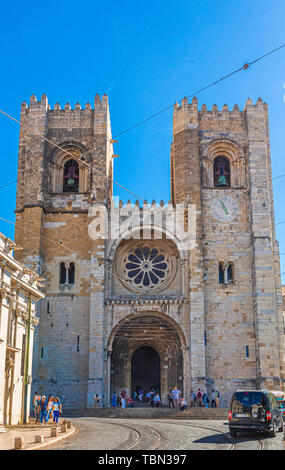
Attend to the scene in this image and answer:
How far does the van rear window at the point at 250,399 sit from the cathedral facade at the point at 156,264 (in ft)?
37.3

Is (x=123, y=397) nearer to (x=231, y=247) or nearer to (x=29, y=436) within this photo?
(x=231, y=247)

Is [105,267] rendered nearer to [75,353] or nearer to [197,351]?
[75,353]

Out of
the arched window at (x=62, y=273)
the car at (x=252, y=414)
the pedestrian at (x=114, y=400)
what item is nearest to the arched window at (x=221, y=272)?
the pedestrian at (x=114, y=400)

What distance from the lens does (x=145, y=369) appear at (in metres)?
28.6

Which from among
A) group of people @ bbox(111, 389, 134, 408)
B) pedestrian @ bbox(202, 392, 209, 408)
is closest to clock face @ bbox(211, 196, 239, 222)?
pedestrian @ bbox(202, 392, 209, 408)

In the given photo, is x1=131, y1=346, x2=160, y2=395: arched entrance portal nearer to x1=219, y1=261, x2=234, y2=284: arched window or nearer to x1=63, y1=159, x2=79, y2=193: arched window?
x1=219, y1=261, x2=234, y2=284: arched window

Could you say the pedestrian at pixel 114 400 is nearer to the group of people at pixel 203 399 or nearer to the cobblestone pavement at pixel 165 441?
the group of people at pixel 203 399

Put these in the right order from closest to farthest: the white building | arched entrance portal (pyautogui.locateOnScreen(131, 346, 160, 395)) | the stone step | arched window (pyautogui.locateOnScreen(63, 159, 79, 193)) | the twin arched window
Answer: the white building, the stone step, the twin arched window, arched entrance portal (pyautogui.locateOnScreen(131, 346, 160, 395)), arched window (pyautogui.locateOnScreen(63, 159, 79, 193))

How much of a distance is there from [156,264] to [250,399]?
49.0 ft

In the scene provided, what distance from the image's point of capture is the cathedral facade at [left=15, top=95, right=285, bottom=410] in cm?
2592

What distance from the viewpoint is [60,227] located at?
1098 inches

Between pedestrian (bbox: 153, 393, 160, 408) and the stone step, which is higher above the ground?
pedestrian (bbox: 153, 393, 160, 408)

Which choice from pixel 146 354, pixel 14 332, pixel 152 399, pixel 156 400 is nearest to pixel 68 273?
pixel 146 354

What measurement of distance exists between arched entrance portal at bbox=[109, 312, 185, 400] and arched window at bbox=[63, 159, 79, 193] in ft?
25.2
